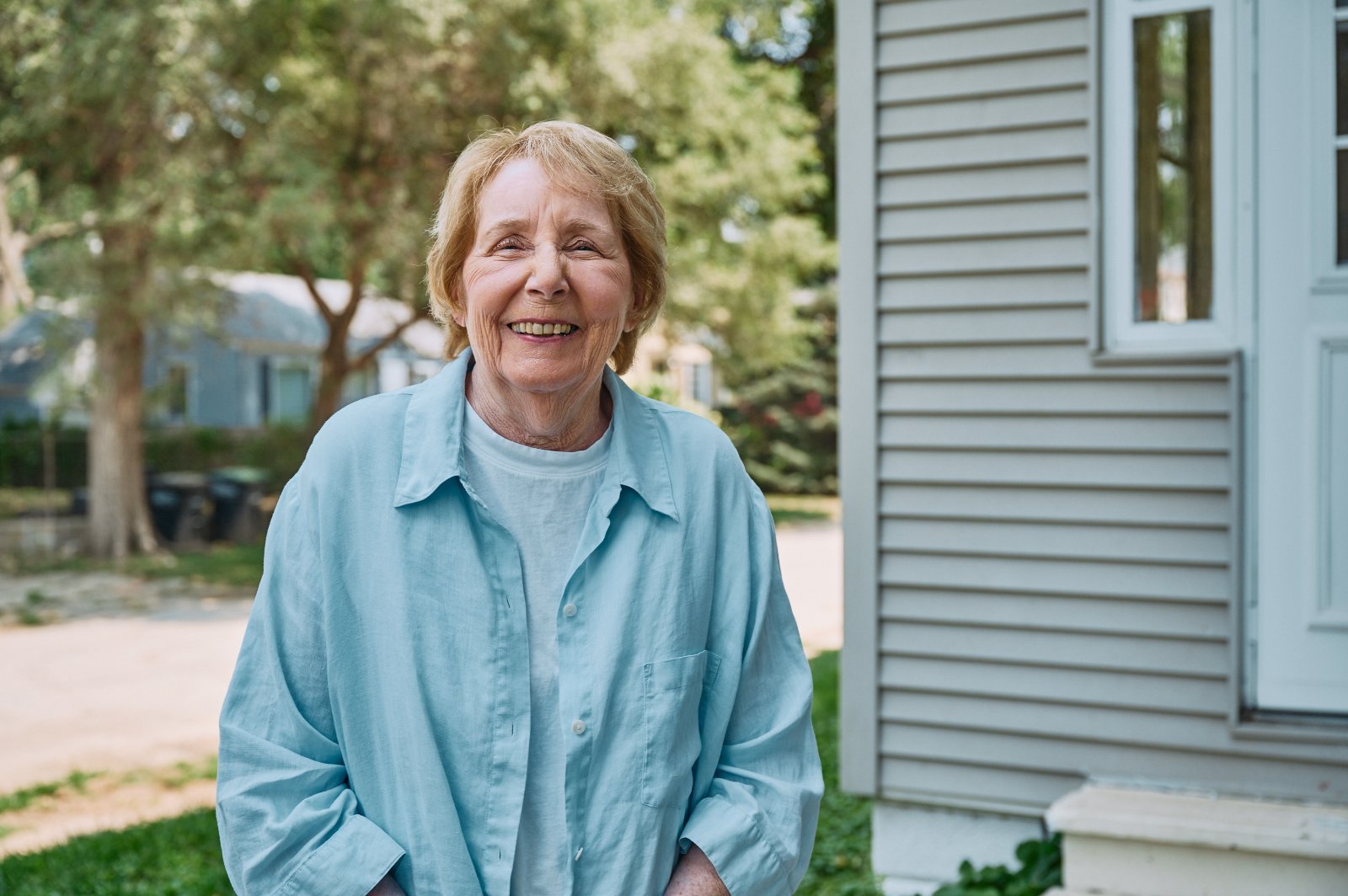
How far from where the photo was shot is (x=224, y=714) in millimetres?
1464

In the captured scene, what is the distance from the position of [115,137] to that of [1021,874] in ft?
42.5

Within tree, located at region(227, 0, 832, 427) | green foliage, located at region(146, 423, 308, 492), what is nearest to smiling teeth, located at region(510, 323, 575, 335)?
tree, located at region(227, 0, 832, 427)

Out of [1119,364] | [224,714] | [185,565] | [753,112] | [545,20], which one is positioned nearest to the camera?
[224,714]

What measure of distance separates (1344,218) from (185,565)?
522 inches

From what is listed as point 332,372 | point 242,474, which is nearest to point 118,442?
point 242,474

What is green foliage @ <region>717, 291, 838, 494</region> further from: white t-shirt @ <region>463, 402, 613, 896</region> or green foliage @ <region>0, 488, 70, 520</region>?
white t-shirt @ <region>463, 402, 613, 896</region>

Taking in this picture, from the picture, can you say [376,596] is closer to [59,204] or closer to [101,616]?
[101,616]

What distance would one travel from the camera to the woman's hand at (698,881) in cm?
156

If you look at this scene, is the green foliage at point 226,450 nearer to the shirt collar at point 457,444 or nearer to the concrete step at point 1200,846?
the concrete step at point 1200,846

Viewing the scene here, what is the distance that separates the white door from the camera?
3.40m

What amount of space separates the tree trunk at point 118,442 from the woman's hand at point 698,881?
13.3m

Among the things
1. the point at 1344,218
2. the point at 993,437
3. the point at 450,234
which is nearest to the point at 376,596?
the point at 450,234

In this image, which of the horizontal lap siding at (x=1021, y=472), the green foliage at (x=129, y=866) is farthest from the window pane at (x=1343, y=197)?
the green foliage at (x=129, y=866)

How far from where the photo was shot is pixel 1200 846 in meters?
3.25
